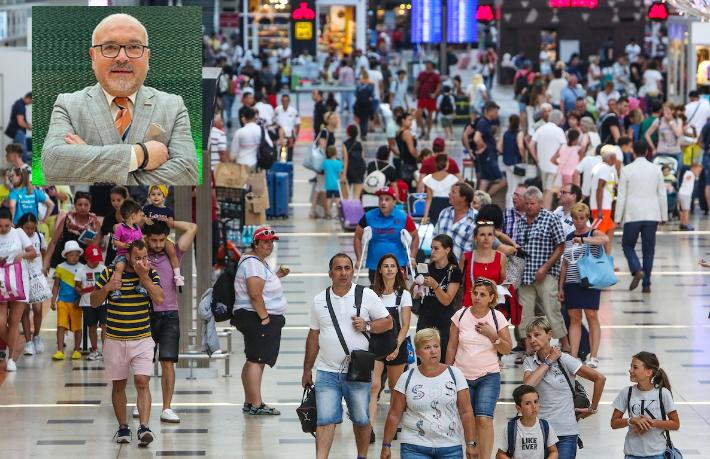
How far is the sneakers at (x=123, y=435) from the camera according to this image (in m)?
12.2

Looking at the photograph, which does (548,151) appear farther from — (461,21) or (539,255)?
(461,21)

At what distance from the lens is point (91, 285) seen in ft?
49.4

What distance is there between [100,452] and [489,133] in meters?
14.2

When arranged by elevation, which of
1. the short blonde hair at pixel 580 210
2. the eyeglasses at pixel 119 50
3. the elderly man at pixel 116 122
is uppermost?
the eyeglasses at pixel 119 50

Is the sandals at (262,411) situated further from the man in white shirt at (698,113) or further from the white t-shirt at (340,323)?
the man in white shirt at (698,113)

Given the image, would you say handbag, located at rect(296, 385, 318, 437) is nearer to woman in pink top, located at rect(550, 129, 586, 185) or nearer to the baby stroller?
woman in pink top, located at rect(550, 129, 586, 185)

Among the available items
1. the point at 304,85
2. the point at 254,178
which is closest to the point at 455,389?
the point at 254,178

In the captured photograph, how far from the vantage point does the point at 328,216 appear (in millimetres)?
25375

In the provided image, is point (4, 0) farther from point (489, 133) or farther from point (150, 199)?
point (150, 199)

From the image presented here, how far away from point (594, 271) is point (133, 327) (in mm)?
4448

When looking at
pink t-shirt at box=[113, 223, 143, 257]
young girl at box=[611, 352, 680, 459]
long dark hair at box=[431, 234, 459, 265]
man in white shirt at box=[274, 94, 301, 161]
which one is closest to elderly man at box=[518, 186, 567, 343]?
long dark hair at box=[431, 234, 459, 265]

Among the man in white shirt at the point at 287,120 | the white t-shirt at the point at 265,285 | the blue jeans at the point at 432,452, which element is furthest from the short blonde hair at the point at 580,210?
the man in white shirt at the point at 287,120

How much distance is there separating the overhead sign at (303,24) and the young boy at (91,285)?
46.2 metres

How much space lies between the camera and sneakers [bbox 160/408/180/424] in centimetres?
1280
